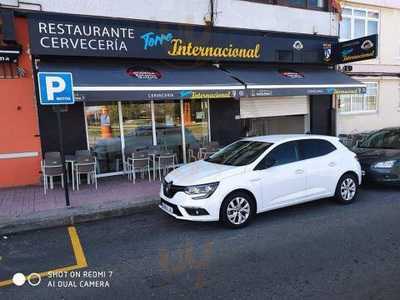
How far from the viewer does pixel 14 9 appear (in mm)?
8555

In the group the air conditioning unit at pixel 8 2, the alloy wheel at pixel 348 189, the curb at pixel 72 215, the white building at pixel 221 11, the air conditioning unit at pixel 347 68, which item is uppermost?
the white building at pixel 221 11

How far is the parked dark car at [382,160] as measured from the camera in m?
8.24

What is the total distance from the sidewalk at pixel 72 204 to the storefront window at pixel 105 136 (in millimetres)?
995

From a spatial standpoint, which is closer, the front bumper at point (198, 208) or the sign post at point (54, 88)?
the front bumper at point (198, 208)

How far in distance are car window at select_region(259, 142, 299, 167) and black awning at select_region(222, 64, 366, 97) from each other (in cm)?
380

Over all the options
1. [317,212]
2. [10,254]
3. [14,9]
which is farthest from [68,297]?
[14,9]

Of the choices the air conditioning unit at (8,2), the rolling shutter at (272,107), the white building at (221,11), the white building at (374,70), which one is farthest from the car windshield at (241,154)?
the white building at (374,70)

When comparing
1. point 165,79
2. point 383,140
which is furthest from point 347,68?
point 165,79

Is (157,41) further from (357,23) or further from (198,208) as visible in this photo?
(357,23)

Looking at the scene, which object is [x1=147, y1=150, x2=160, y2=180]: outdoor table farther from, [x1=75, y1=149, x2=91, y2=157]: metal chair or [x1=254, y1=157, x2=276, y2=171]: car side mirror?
[x1=254, y1=157, x2=276, y2=171]: car side mirror

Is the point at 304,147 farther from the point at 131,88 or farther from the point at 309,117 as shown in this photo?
the point at 309,117

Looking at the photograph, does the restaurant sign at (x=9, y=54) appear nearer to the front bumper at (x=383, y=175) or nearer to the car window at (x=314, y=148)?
the car window at (x=314, y=148)

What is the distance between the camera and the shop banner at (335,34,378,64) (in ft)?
38.8

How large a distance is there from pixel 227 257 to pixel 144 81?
5670mm
